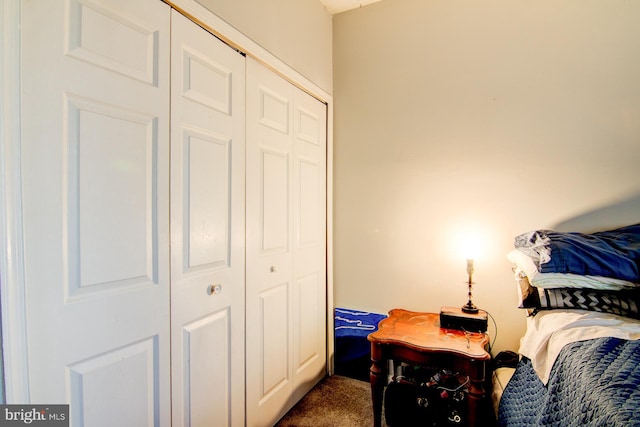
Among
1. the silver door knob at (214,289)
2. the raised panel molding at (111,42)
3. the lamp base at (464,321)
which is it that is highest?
the raised panel molding at (111,42)

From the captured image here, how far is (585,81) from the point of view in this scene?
69.7 inches

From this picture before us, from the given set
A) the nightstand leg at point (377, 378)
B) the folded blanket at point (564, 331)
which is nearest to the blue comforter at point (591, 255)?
the folded blanket at point (564, 331)

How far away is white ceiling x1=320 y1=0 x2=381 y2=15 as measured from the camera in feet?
7.36

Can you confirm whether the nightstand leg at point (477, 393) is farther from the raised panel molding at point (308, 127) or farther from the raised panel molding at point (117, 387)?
the raised panel molding at point (308, 127)

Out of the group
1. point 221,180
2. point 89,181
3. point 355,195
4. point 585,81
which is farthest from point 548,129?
point 89,181

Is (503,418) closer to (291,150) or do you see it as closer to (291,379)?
(291,379)

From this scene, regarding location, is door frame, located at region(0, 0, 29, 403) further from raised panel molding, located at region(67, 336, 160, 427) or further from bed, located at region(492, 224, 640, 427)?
bed, located at region(492, 224, 640, 427)

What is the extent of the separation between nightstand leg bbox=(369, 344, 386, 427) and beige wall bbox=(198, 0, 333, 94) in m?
1.65

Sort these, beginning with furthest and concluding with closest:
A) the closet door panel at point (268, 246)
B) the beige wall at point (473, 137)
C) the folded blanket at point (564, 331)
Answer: the beige wall at point (473, 137)
the closet door panel at point (268, 246)
the folded blanket at point (564, 331)

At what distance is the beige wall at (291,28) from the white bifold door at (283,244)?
14cm

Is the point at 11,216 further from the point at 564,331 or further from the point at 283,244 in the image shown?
the point at 564,331

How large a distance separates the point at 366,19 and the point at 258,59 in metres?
1.05

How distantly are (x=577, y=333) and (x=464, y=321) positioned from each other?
60 cm

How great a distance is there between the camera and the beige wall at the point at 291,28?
1.54m
